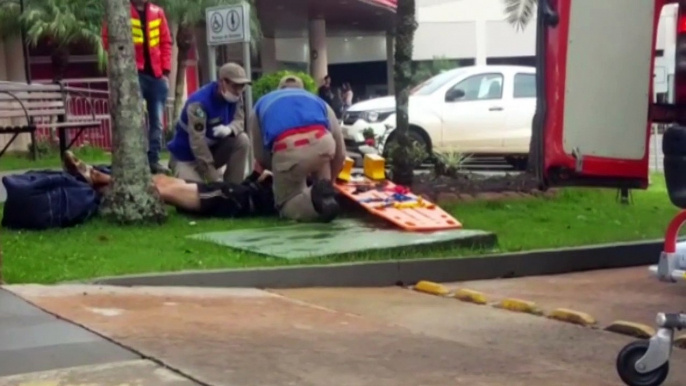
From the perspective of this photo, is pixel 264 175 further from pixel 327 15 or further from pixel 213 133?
pixel 327 15

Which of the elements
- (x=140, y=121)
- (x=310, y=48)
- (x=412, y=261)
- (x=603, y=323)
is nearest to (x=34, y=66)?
(x=310, y=48)

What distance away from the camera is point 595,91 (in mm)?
5520

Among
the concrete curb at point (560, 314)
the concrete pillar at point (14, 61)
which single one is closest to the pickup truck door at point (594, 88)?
the concrete curb at point (560, 314)

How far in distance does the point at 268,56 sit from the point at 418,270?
2862 centimetres

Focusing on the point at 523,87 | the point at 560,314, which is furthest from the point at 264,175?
the point at 523,87

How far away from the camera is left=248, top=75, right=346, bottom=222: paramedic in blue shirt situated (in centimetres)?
994

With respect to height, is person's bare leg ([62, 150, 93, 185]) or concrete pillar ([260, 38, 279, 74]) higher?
concrete pillar ([260, 38, 279, 74])

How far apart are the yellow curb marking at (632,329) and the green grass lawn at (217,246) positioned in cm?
233

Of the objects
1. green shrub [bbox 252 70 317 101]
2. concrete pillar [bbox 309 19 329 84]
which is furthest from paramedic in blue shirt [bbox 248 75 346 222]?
concrete pillar [bbox 309 19 329 84]

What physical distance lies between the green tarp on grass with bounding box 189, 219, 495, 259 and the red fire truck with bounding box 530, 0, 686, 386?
3.38 metres

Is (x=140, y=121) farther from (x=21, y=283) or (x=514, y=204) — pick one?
(x=514, y=204)

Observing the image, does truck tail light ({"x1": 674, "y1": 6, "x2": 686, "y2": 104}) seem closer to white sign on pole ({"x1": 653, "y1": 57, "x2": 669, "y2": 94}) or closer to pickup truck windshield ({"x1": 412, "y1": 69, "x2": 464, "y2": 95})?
white sign on pole ({"x1": 653, "y1": 57, "x2": 669, "y2": 94})

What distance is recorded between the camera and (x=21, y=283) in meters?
7.63

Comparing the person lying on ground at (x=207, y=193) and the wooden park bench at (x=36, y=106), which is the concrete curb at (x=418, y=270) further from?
the wooden park bench at (x=36, y=106)
